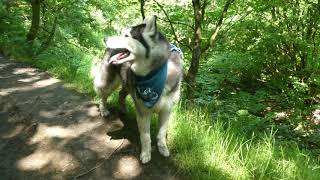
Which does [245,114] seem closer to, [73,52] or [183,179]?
[183,179]

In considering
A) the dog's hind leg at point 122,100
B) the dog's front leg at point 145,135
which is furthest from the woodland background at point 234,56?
the dog's hind leg at point 122,100

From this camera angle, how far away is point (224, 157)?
377 centimetres

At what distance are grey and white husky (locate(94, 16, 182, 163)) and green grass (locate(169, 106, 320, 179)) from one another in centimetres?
25

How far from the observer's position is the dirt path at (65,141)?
3816 mm

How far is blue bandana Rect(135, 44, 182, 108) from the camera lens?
11.7 feet

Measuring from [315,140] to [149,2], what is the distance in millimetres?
4573

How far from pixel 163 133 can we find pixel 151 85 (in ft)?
2.01

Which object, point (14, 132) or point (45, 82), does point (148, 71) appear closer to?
point (14, 132)

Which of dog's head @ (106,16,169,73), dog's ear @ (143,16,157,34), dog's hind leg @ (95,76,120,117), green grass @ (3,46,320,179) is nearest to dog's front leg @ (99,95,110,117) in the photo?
dog's hind leg @ (95,76,120,117)

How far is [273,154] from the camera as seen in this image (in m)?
3.85

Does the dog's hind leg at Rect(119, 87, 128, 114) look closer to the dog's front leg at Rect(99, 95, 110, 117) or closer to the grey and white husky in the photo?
the dog's front leg at Rect(99, 95, 110, 117)

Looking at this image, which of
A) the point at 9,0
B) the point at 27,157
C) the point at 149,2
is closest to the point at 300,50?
the point at 149,2

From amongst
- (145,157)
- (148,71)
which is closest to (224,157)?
(145,157)

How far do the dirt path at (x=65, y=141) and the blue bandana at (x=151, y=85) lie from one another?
671 millimetres
